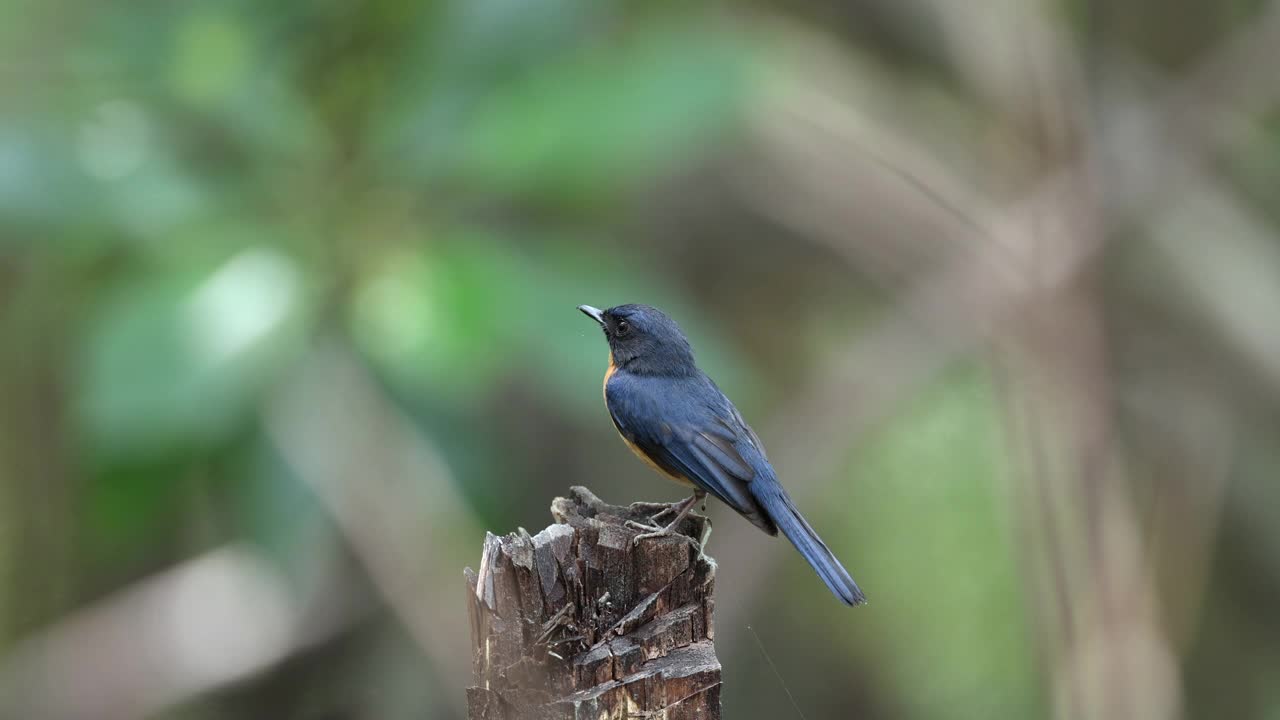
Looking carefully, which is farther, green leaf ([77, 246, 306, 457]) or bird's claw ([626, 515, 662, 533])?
green leaf ([77, 246, 306, 457])

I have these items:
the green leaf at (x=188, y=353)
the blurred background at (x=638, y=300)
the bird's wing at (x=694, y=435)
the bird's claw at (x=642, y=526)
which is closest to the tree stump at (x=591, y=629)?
the bird's claw at (x=642, y=526)

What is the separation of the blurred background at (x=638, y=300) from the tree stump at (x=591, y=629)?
1.40m

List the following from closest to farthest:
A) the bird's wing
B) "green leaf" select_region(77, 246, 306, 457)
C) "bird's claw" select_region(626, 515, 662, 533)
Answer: "bird's claw" select_region(626, 515, 662, 533)
the bird's wing
"green leaf" select_region(77, 246, 306, 457)

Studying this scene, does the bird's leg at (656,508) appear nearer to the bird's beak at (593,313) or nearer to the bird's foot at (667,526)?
the bird's foot at (667,526)

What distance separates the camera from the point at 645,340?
405 cm

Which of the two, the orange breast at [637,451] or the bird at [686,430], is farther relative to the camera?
the orange breast at [637,451]

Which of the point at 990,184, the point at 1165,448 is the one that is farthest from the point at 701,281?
the point at 1165,448

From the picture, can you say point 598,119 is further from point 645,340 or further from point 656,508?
point 656,508

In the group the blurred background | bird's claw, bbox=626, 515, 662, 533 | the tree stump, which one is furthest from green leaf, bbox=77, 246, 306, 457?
the tree stump

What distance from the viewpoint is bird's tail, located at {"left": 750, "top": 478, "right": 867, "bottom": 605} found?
10.0 ft

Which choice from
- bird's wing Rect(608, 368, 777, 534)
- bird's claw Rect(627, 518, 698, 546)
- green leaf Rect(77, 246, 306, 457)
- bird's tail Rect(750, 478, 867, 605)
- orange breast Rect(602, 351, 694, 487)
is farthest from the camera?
green leaf Rect(77, 246, 306, 457)

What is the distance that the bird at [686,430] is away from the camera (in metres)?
3.36

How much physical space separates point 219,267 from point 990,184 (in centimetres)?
349

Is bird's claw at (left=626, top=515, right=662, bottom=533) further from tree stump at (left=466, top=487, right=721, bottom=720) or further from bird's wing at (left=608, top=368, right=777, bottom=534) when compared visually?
bird's wing at (left=608, top=368, right=777, bottom=534)
